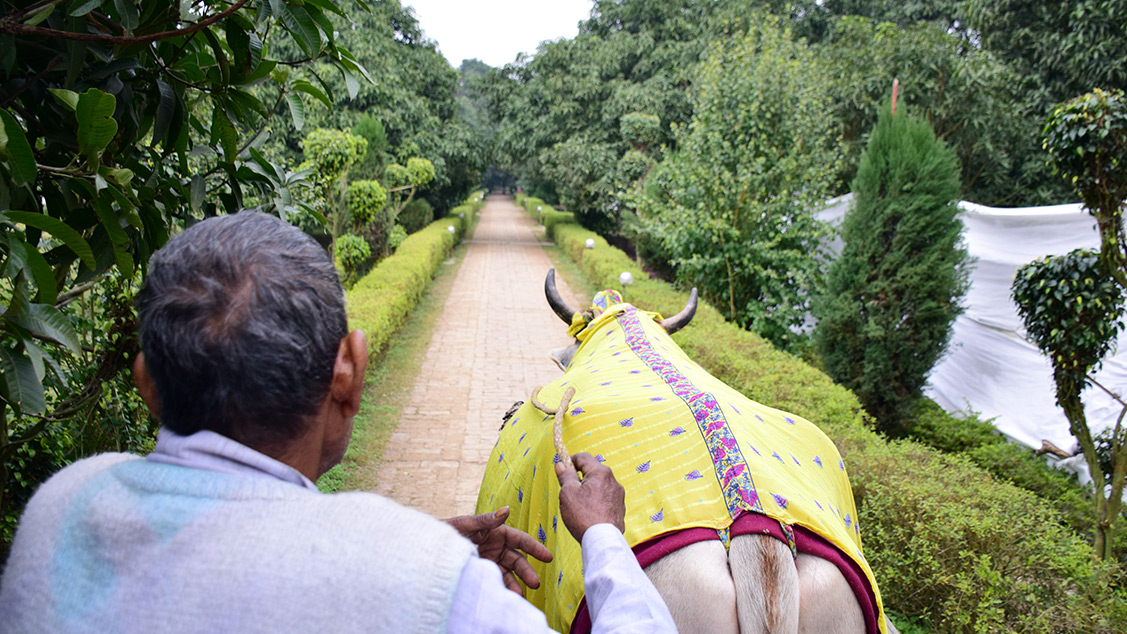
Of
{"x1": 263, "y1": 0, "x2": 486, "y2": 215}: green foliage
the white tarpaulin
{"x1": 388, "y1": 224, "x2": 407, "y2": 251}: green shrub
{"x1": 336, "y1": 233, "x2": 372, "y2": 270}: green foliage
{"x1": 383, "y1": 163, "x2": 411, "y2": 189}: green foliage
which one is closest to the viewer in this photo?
the white tarpaulin

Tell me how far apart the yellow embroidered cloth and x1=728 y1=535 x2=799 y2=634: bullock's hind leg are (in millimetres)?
77

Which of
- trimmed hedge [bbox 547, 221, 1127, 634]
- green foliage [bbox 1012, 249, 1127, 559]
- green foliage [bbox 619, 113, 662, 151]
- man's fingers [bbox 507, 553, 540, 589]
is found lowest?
trimmed hedge [bbox 547, 221, 1127, 634]

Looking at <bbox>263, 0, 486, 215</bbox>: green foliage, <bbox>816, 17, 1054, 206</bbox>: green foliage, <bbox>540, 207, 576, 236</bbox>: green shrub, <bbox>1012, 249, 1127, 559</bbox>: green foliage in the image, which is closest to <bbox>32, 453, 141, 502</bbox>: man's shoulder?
<bbox>1012, 249, 1127, 559</bbox>: green foliage

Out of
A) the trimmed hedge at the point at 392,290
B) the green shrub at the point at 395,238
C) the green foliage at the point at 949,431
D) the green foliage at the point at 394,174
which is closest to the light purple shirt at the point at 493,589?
the trimmed hedge at the point at 392,290

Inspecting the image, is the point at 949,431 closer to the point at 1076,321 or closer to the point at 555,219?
the point at 1076,321

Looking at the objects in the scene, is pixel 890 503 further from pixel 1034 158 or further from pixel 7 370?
pixel 1034 158

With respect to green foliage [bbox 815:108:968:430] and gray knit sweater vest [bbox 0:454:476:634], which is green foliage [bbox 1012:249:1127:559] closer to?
green foliage [bbox 815:108:968:430]

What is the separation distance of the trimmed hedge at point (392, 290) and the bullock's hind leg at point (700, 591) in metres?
3.92

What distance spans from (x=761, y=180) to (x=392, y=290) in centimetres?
550

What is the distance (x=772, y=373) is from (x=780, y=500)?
4.09 meters

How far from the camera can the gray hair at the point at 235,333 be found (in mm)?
959

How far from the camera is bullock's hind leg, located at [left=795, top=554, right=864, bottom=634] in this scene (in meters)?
1.66

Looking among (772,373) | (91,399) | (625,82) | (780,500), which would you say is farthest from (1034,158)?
(91,399)

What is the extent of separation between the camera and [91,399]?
2.55m
